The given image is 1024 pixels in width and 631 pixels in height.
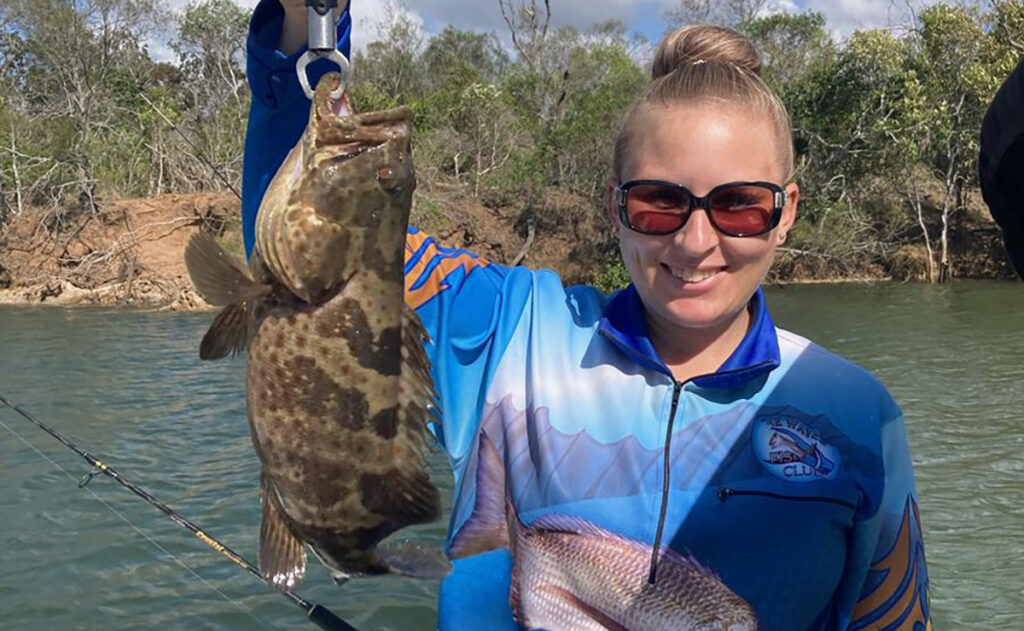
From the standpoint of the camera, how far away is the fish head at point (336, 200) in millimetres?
2014

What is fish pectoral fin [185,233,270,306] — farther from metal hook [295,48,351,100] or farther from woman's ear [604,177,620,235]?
woman's ear [604,177,620,235]

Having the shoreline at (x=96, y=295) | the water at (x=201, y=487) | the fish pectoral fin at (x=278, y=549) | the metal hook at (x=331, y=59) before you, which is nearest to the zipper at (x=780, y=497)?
the fish pectoral fin at (x=278, y=549)

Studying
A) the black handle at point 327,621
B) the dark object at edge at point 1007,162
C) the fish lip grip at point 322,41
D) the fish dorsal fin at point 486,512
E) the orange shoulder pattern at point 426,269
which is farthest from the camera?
the black handle at point 327,621

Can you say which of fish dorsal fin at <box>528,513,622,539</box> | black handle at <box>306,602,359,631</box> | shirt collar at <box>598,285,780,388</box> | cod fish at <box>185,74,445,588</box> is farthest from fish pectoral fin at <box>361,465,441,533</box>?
black handle at <box>306,602,359,631</box>

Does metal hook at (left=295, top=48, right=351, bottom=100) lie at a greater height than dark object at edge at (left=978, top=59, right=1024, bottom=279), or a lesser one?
greater

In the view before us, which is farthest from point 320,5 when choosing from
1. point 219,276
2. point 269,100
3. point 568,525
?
point 568,525

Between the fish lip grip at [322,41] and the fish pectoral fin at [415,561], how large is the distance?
102 cm

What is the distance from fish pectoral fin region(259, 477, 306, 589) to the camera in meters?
2.09

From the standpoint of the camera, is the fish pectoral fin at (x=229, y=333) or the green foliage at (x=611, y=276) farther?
the green foliage at (x=611, y=276)

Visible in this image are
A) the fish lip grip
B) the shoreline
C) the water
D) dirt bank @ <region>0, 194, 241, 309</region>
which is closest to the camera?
the fish lip grip

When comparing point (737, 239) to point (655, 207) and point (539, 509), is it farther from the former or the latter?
point (539, 509)

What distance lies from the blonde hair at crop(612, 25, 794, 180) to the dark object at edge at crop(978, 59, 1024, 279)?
888 millimetres

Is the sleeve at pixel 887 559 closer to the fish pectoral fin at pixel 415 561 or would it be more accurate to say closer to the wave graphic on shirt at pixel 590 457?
the wave graphic on shirt at pixel 590 457

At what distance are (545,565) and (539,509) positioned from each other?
0.42ft
